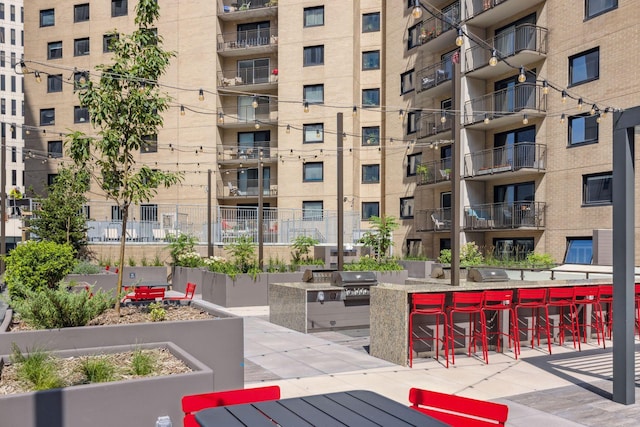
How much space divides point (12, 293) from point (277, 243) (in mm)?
17837

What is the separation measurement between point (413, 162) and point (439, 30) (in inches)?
317

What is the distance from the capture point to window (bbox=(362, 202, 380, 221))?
39.2 metres

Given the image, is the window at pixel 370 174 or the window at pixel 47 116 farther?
the window at pixel 47 116

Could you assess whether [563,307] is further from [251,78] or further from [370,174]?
[251,78]

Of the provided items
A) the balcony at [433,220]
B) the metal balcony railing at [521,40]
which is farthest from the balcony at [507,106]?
the balcony at [433,220]

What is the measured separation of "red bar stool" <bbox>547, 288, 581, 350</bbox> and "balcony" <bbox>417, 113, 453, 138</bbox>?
68.8 feet

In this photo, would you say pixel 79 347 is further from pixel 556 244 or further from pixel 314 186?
pixel 314 186

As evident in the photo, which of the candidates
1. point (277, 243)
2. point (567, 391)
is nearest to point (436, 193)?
point (277, 243)

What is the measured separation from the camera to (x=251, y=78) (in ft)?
132

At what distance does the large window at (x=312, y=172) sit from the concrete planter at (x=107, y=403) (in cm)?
3283

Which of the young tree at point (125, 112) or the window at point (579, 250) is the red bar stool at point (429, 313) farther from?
the window at point (579, 250)

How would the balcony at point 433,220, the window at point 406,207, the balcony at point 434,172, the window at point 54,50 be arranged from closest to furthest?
the balcony at point 433,220 → the balcony at point 434,172 → the window at point 406,207 → the window at point 54,50

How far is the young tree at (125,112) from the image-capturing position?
9188mm

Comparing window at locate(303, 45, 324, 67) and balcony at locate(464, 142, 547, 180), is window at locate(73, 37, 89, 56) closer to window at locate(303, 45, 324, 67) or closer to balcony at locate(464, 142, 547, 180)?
window at locate(303, 45, 324, 67)
